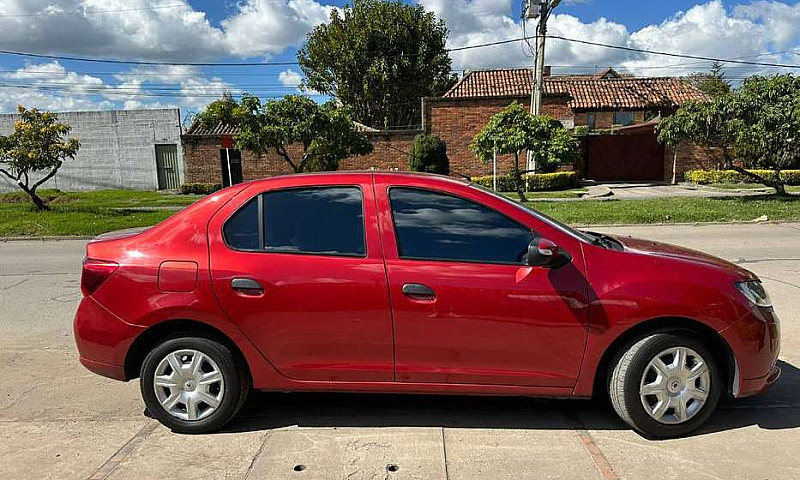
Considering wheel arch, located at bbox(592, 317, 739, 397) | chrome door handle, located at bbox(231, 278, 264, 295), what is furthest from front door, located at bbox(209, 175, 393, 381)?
wheel arch, located at bbox(592, 317, 739, 397)

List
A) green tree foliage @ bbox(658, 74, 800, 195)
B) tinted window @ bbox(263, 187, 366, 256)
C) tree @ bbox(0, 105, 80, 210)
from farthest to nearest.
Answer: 1. tree @ bbox(0, 105, 80, 210)
2. green tree foliage @ bbox(658, 74, 800, 195)
3. tinted window @ bbox(263, 187, 366, 256)

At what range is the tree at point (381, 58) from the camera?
3641 centimetres

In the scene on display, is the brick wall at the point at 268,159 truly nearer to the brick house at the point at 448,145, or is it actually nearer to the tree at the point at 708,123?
the brick house at the point at 448,145

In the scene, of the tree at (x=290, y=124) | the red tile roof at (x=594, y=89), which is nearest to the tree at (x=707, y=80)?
the red tile roof at (x=594, y=89)

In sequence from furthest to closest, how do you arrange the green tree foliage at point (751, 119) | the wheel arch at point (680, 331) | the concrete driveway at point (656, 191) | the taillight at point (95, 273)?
the concrete driveway at point (656, 191), the green tree foliage at point (751, 119), the taillight at point (95, 273), the wheel arch at point (680, 331)

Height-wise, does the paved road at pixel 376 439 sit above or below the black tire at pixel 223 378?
below

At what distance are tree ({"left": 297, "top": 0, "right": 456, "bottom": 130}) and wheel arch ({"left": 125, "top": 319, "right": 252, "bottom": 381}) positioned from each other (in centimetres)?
3357

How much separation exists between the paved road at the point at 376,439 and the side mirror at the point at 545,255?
3.51 ft

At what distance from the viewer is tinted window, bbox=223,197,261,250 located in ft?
11.2

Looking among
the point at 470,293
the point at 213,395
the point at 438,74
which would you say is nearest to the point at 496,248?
the point at 470,293

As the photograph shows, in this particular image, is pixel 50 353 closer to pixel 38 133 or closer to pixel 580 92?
pixel 38 133

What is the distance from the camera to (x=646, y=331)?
3.25m

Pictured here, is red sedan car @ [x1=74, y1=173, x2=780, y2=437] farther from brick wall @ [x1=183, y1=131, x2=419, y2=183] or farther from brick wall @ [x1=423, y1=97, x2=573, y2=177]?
brick wall @ [x1=423, y1=97, x2=573, y2=177]

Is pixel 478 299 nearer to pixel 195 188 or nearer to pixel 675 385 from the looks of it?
pixel 675 385
